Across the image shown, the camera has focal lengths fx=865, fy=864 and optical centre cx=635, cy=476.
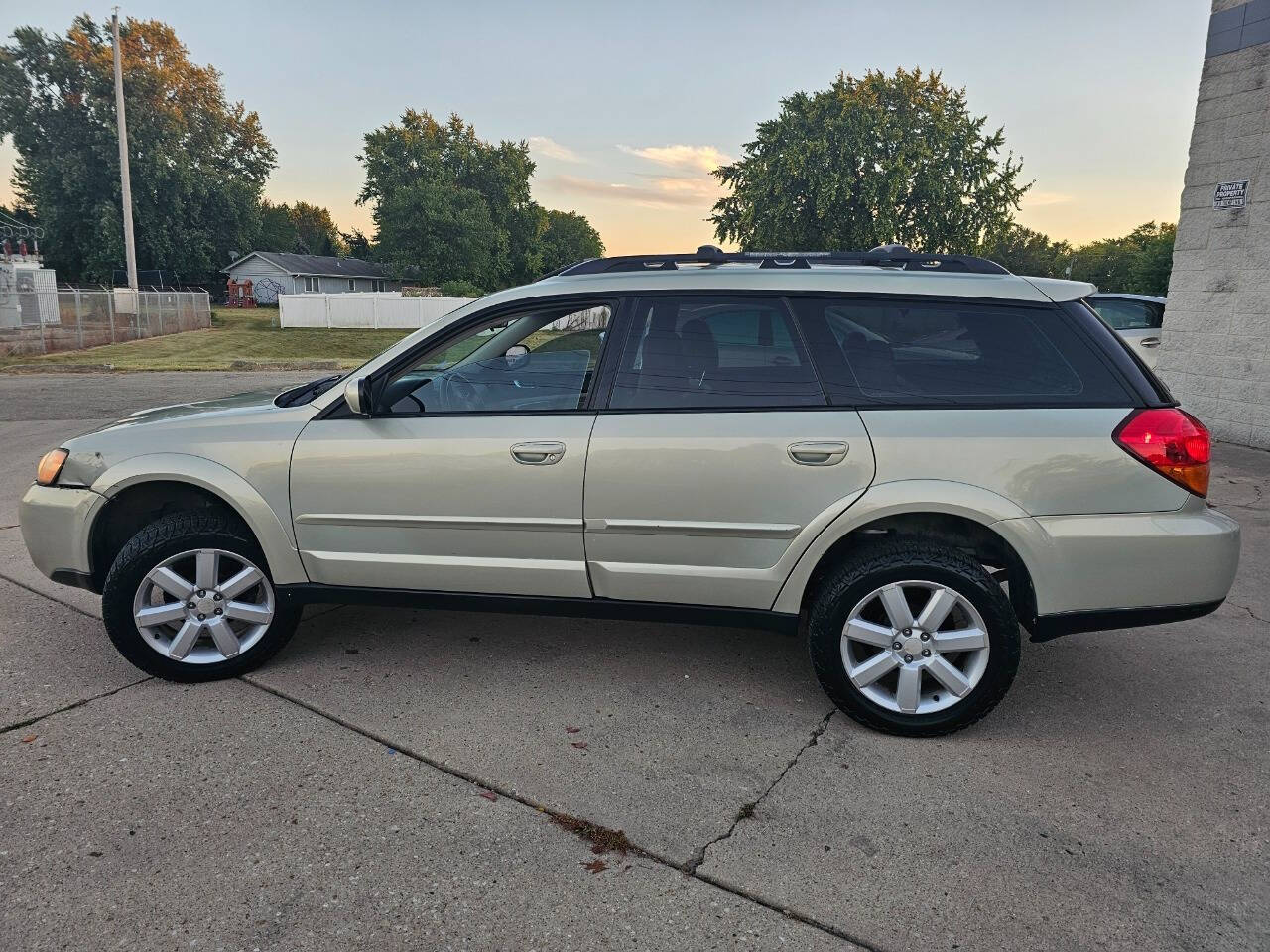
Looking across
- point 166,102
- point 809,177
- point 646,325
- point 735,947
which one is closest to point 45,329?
point 646,325

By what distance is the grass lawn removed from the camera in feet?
68.8

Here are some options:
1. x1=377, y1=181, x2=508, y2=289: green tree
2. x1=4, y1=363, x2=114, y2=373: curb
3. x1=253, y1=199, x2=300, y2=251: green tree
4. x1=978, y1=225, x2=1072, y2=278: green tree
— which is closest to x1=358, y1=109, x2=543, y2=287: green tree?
x1=377, y1=181, x2=508, y2=289: green tree

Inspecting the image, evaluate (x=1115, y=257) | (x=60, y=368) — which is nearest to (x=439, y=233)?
(x=60, y=368)

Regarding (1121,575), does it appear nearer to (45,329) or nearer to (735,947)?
(735,947)

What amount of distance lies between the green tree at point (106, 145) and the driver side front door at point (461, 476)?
189 ft

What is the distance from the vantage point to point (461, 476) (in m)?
3.41

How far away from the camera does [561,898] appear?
238cm

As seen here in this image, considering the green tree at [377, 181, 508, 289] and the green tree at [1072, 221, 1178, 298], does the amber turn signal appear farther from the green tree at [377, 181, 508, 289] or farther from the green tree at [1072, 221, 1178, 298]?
the green tree at [1072, 221, 1178, 298]

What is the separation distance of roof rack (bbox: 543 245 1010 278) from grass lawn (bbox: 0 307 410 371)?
62.3 feet

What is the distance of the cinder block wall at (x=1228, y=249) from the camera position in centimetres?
899

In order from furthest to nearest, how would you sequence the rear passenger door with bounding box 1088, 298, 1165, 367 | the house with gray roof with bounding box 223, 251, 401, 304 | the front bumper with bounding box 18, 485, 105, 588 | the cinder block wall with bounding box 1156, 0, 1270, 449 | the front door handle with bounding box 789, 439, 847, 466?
1. the house with gray roof with bounding box 223, 251, 401, 304
2. the rear passenger door with bounding box 1088, 298, 1165, 367
3. the cinder block wall with bounding box 1156, 0, 1270, 449
4. the front bumper with bounding box 18, 485, 105, 588
5. the front door handle with bounding box 789, 439, 847, 466

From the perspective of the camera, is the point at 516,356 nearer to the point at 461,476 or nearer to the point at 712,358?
the point at 461,476

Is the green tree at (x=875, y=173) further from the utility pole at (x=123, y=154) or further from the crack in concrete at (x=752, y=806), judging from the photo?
the crack in concrete at (x=752, y=806)

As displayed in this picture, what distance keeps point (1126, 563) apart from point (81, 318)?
91.7ft
